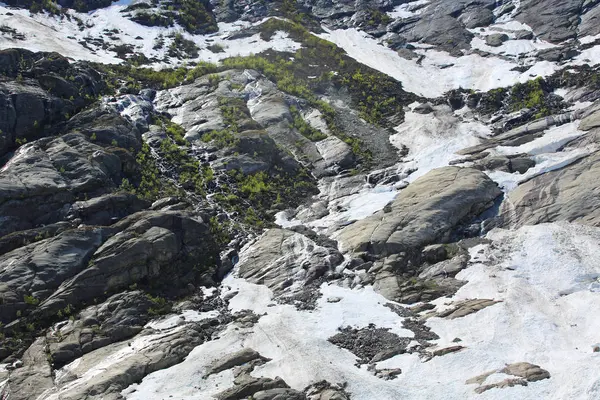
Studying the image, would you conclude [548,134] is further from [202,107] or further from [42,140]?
[42,140]

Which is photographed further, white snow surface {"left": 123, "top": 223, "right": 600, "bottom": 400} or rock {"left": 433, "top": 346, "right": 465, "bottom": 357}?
rock {"left": 433, "top": 346, "right": 465, "bottom": 357}

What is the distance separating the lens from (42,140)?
34.3 metres

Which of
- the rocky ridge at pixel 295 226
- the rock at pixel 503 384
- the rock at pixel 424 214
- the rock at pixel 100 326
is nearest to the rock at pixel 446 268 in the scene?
the rocky ridge at pixel 295 226

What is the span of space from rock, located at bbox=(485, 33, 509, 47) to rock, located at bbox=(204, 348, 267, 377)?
51807 mm

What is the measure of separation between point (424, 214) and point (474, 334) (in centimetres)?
1013

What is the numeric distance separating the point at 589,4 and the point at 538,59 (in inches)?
528

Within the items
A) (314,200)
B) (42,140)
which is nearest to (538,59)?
(314,200)

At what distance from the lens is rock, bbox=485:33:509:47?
2362 inches

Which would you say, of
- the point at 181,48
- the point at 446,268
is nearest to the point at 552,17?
the point at 181,48

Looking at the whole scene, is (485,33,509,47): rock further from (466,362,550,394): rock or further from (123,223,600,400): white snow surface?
(466,362,550,394): rock

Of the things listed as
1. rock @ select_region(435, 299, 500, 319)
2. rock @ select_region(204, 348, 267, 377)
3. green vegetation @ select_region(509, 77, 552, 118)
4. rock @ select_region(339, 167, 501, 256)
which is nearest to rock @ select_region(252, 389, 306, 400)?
rock @ select_region(204, 348, 267, 377)

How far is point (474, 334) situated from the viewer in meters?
20.8

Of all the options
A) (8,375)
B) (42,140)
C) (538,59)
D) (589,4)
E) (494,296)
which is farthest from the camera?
(589,4)

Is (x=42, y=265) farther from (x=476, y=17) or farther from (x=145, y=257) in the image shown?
(x=476, y=17)
